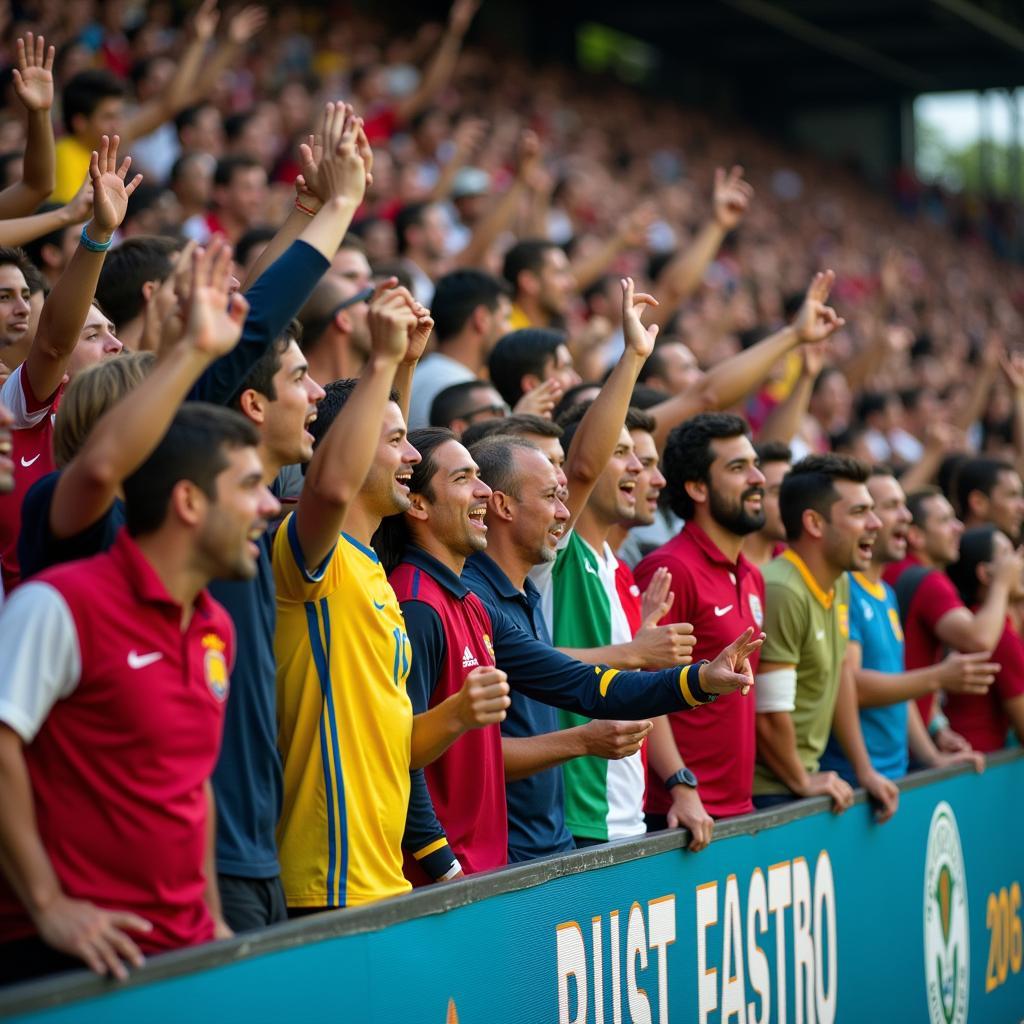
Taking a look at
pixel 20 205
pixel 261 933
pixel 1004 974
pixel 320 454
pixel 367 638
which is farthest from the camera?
pixel 1004 974

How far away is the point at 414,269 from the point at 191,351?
16.8 ft

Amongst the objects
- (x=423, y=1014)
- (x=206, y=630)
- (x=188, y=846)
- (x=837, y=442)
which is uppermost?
(x=206, y=630)

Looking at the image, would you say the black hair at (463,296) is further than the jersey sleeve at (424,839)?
Yes

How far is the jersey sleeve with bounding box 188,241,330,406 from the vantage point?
11.7ft

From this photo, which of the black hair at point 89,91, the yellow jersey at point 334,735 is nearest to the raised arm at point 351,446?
the yellow jersey at point 334,735

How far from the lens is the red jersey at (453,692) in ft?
14.4

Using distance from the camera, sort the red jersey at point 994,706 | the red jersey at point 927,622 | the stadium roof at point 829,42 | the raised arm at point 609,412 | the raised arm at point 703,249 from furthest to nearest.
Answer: the stadium roof at point 829,42 → the raised arm at point 703,249 → the red jersey at point 994,706 → the red jersey at point 927,622 → the raised arm at point 609,412

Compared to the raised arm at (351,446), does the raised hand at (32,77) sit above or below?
above

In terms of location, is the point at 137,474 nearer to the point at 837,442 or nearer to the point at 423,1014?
the point at 423,1014

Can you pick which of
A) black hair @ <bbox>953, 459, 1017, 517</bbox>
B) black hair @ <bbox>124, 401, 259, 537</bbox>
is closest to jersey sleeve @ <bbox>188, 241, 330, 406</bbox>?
black hair @ <bbox>124, 401, 259, 537</bbox>

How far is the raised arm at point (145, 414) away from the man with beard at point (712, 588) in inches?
97.3

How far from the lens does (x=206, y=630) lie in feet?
10.6

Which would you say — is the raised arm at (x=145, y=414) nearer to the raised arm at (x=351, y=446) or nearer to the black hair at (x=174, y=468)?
the black hair at (x=174, y=468)

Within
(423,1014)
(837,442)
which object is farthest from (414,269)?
(423,1014)
